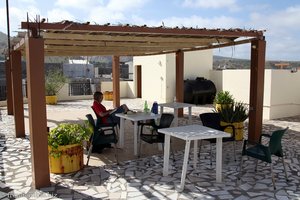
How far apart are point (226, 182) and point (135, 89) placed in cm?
1314

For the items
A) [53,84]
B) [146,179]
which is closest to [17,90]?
[146,179]

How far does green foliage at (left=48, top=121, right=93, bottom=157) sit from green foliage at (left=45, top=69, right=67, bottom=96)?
9.83m

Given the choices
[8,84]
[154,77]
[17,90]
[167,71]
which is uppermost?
[167,71]

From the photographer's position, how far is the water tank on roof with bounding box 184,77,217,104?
43.6 ft

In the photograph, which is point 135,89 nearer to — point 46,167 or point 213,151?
point 213,151

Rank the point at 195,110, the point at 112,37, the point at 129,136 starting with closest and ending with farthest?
the point at 112,37 → the point at 129,136 → the point at 195,110

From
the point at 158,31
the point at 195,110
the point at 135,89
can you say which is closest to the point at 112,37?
the point at 158,31

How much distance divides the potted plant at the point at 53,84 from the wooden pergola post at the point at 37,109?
10321mm

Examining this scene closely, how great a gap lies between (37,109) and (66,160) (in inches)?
41.8

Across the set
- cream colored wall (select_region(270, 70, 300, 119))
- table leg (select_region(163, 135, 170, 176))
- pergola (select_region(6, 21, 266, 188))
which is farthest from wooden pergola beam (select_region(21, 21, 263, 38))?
cream colored wall (select_region(270, 70, 300, 119))

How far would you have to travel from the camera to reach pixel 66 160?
4945 mm

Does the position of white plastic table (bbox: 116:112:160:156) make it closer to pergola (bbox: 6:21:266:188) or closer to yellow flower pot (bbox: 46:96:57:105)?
pergola (bbox: 6:21:266:188)

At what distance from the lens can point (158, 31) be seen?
532 cm

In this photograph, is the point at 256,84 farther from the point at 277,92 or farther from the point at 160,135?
the point at 277,92
